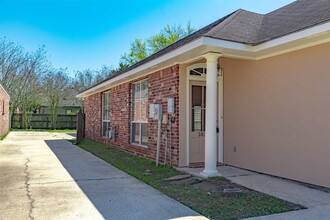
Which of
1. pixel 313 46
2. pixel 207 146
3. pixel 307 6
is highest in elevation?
pixel 307 6

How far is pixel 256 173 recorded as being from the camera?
6949 mm

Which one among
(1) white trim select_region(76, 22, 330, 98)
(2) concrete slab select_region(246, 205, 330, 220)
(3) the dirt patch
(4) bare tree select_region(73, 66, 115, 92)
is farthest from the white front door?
(4) bare tree select_region(73, 66, 115, 92)

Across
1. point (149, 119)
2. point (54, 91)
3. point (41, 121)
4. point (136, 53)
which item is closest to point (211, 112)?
point (149, 119)

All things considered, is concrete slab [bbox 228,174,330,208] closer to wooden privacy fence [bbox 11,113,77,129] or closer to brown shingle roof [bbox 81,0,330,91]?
brown shingle roof [bbox 81,0,330,91]

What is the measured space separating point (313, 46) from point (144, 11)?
9.99 m

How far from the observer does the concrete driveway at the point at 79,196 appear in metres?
4.21

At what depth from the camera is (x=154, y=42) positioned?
3155 cm

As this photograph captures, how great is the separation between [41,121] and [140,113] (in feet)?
71.6

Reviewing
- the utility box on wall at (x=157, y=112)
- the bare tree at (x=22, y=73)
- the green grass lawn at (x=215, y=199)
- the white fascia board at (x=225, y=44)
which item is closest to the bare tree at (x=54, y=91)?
the bare tree at (x=22, y=73)

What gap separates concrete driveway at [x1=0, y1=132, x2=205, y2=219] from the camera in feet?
13.8

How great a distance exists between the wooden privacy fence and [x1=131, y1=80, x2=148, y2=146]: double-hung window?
67.7 ft

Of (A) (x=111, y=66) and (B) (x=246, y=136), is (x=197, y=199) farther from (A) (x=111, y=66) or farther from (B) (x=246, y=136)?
(A) (x=111, y=66)

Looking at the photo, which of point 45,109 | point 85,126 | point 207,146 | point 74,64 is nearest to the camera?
point 207,146

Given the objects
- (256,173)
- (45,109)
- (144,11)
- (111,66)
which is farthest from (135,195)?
(111,66)
